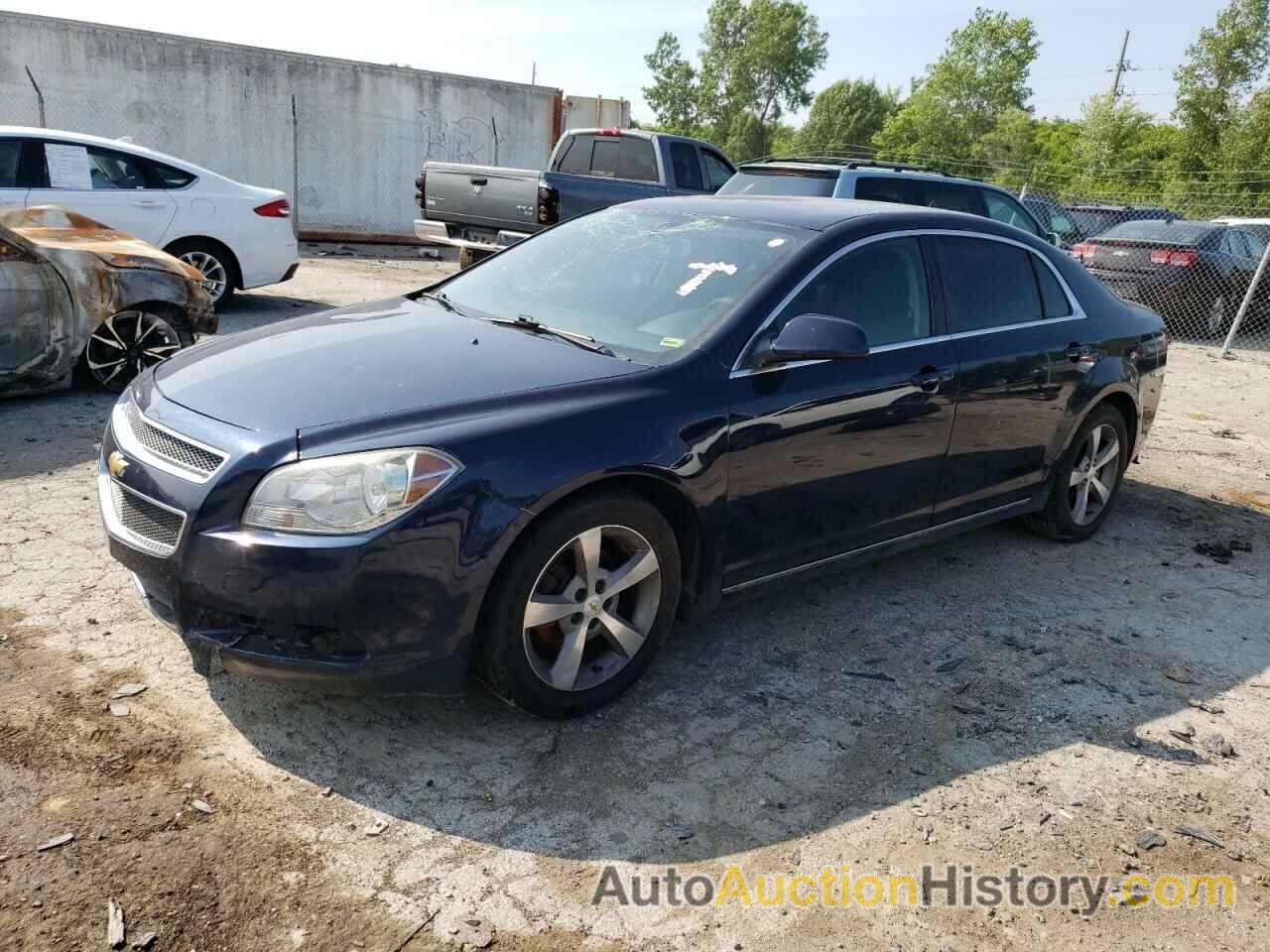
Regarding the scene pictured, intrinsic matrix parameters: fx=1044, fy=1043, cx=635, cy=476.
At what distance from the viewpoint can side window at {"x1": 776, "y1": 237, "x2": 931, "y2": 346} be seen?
13.3ft

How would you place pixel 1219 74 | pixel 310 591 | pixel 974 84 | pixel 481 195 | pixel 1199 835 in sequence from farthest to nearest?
pixel 974 84
pixel 1219 74
pixel 481 195
pixel 1199 835
pixel 310 591

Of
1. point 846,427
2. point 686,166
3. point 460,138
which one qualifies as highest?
point 460,138

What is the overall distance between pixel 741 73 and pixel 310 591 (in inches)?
3843

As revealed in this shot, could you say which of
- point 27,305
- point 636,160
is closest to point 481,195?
point 636,160

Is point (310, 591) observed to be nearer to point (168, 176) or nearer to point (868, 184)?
point (868, 184)

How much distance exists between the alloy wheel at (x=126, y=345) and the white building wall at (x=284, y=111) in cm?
1201

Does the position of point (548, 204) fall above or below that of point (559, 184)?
below

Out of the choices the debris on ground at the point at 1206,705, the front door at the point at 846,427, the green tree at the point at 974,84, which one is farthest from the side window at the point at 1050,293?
the green tree at the point at 974,84

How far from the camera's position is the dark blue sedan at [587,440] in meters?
3.02

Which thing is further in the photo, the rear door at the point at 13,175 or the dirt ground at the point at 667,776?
the rear door at the point at 13,175

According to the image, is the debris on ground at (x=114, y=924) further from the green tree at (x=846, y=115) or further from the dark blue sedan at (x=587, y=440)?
the green tree at (x=846, y=115)

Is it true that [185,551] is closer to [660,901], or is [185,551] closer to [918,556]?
[660,901]

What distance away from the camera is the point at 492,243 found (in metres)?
11.9

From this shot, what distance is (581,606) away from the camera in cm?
342
